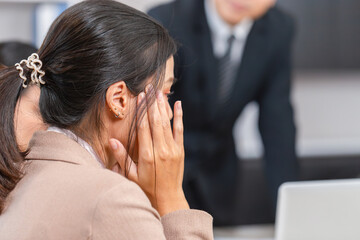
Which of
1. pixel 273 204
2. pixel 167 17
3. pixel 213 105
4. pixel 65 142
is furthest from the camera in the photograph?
pixel 273 204

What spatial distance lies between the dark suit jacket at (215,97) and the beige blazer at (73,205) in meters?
1.58

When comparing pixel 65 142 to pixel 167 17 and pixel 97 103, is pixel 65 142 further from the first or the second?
pixel 167 17

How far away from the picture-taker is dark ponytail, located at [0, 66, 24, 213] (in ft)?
3.27

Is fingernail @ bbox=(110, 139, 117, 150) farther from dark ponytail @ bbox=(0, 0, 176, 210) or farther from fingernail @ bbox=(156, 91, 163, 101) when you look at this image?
fingernail @ bbox=(156, 91, 163, 101)

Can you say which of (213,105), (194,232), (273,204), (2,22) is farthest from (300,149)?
(194,232)

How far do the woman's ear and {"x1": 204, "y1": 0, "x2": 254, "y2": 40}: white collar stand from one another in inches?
64.4

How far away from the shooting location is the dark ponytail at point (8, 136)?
3.27 feet

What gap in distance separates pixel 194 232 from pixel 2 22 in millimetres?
2080

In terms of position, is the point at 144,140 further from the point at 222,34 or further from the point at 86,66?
the point at 222,34

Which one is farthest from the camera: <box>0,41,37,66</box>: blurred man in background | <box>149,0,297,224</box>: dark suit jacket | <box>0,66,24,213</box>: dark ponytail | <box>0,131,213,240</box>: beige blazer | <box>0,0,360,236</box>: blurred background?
<box>0,0,360,236</box>: blurred background

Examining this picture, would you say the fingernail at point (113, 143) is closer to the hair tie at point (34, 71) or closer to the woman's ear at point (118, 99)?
the woman's ear at point (118, 99)

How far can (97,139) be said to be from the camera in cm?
114

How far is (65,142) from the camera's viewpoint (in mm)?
1022

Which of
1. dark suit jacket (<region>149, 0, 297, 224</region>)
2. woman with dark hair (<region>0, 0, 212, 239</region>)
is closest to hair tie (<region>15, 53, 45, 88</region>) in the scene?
woman with dark hair (<region>0, 0, 212, 239</region>)
